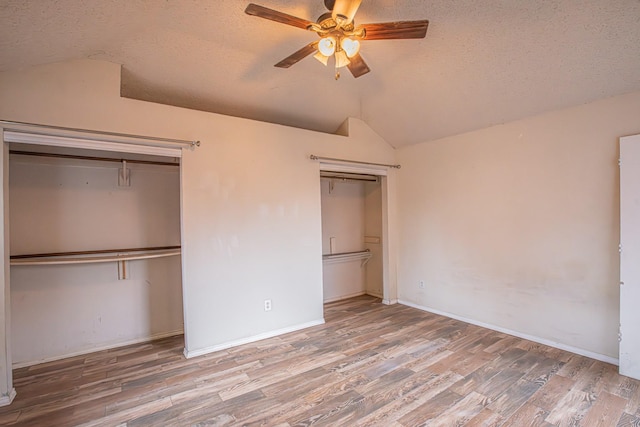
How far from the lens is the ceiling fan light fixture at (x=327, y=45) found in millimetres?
1985

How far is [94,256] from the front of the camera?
3113 millimetres

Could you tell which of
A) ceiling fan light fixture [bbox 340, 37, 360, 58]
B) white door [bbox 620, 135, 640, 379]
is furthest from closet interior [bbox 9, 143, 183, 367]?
white door [bbox 620, 135, 640, 379]

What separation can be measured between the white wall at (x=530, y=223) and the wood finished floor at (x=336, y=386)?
15.4 inches

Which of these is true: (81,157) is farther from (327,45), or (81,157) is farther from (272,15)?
(327,45)

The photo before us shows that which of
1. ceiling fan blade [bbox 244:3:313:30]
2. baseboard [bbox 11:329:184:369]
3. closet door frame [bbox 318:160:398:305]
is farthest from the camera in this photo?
closet door frame [bbox 318:160:398:305]

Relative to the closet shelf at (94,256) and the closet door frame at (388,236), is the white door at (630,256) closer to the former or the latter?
the closet door frame at (388,236)

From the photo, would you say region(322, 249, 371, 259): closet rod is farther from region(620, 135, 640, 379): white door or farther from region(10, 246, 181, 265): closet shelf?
region(620, 135, 640, 379): white door

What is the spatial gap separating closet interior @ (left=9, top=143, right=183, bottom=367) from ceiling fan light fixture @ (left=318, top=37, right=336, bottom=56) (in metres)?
2.25

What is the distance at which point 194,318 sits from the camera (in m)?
2.94

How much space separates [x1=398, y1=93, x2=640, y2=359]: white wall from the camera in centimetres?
268

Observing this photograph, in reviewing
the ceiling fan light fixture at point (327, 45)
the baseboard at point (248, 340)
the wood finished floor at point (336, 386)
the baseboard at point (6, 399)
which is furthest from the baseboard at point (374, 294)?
the baseboard at point (6, 399)

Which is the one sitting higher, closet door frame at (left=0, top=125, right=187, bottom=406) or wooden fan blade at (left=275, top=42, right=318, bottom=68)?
wooden fan blade at (left=275, top=42, right=318, bottom=68)

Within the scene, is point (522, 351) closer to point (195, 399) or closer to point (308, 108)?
point (195, 399)

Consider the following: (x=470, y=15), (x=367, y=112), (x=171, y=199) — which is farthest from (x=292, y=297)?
(x=470, y=15)
